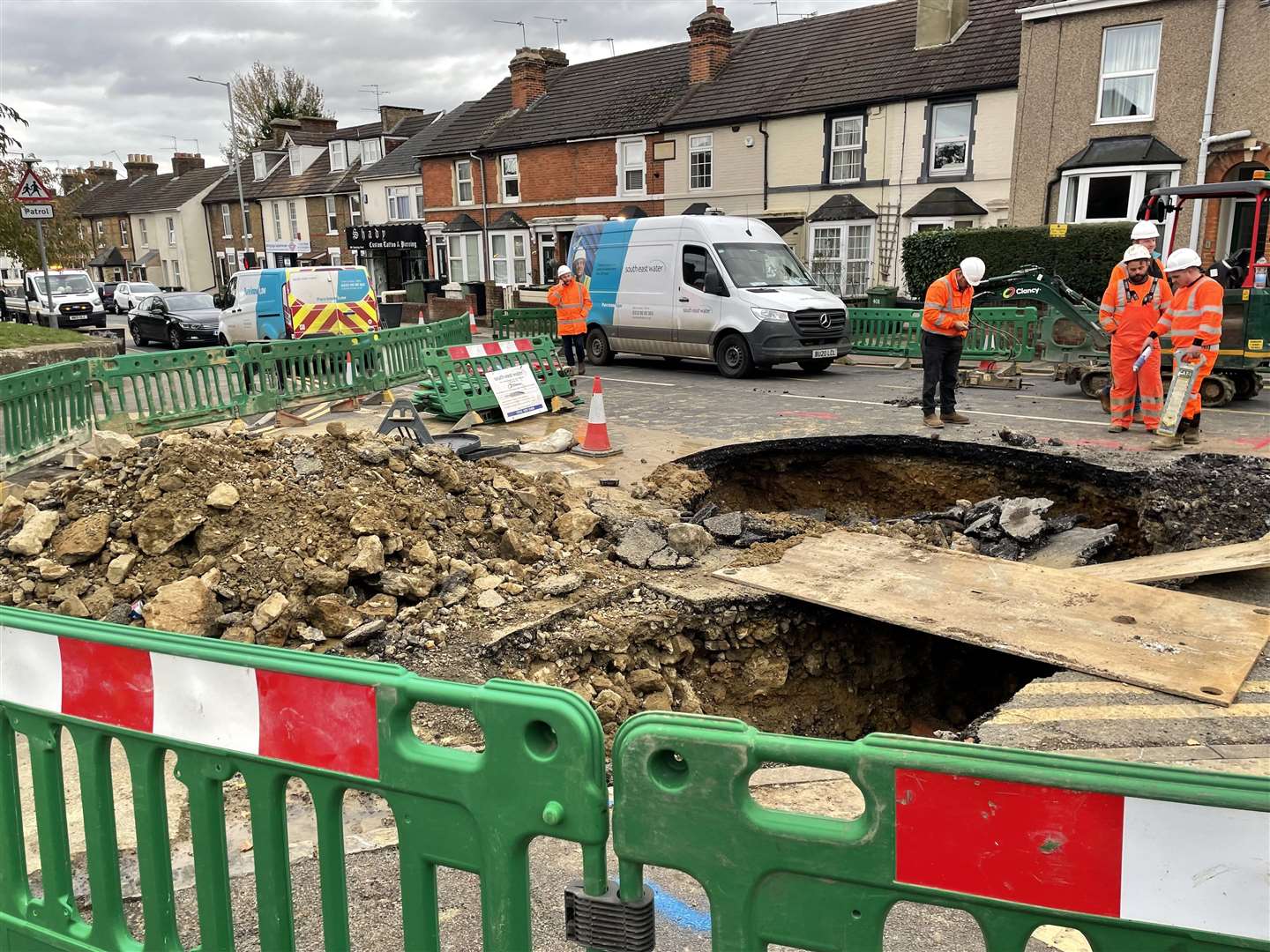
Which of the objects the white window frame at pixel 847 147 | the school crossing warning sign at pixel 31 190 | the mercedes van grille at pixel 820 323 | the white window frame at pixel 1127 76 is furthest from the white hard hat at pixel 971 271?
the white window frame at pixel 847 147

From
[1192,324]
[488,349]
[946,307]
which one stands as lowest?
[488,349]

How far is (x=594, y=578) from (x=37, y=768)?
3.58 metres

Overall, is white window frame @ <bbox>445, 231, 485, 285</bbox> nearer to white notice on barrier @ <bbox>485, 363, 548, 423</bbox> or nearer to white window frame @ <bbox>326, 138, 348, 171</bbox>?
white window frame @ <bbox>326, 138, 348, 171</bbox>

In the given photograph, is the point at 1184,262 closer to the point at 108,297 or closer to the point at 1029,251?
the point at 1029,251

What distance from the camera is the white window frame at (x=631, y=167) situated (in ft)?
96.7

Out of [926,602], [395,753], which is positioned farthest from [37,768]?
[926,602]

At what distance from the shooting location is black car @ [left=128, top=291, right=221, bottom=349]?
22953mm

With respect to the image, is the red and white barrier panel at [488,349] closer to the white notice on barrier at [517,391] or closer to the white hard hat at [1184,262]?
the white notice on barrier at [517,391]

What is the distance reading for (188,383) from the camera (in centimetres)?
1200

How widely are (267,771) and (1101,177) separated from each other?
71.4 feet

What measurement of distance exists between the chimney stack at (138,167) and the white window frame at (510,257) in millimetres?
37158

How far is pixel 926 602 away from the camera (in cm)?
514

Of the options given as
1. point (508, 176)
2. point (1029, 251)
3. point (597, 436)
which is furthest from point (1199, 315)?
point (508, 176)

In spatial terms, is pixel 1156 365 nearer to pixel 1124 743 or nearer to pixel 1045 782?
pixel 1124 743
